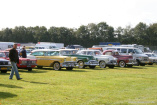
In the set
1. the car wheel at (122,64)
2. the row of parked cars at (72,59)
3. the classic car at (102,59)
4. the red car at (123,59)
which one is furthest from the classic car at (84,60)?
the car wheel at (122,64)

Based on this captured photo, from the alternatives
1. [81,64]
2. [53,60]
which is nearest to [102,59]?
[81,64]

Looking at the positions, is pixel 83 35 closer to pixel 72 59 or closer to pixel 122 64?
pixel 122 64

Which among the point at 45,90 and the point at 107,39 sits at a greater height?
the point at 107,39

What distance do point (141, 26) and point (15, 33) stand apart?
4264cm

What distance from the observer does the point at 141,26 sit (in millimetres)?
92000

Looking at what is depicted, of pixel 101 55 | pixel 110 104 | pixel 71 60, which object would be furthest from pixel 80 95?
pixel 101 55

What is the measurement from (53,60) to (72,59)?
1.56 m

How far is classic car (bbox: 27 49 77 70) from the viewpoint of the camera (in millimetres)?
21438

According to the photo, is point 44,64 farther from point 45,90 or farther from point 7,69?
point 45,90

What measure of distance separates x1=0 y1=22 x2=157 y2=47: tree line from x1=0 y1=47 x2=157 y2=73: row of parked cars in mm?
59269

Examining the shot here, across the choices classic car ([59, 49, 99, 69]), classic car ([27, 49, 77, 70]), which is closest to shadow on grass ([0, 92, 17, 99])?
classic car ([27, 49, 77, 70])

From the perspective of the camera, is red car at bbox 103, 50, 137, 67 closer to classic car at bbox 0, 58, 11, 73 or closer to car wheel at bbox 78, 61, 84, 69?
car wheel at bbox 78, 61, 84, 69

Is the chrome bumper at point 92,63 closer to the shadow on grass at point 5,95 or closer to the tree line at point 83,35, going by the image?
the shadow on grass at point 5,95

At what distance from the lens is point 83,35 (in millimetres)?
90125
